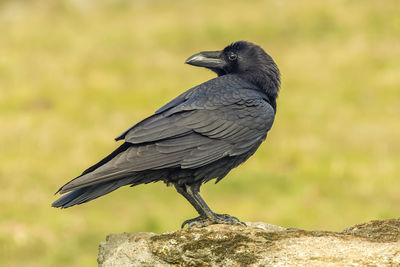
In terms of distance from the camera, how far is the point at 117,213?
44.8 ft

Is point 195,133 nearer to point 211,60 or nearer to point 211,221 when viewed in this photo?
point 211,221

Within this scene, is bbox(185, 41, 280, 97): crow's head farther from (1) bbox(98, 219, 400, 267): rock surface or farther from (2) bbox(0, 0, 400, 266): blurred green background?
(2) bbox(0, 0, 400, 266): blurred green background

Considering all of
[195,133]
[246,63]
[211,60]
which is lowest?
[195,133]

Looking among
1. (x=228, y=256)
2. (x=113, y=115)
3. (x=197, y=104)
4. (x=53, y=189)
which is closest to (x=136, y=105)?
(x=113, y=115)

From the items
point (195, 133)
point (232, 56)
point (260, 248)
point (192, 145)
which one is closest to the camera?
point (260, 248)

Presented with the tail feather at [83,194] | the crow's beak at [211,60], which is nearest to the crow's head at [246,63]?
the crow's beak at [211,60]

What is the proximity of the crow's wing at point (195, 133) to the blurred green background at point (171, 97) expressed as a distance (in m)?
5.36

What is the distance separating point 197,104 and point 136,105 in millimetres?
13231

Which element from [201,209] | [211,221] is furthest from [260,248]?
[201,209]

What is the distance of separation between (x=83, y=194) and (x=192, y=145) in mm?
1246

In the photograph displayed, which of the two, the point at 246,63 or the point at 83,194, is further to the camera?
the point at 246,63

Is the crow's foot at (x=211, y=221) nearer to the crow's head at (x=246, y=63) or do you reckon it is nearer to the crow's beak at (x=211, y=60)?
the crow's head at (x=246, y=63)

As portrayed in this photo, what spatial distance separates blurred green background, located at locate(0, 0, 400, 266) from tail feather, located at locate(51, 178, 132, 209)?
5.41m

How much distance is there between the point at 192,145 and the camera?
286 inches
